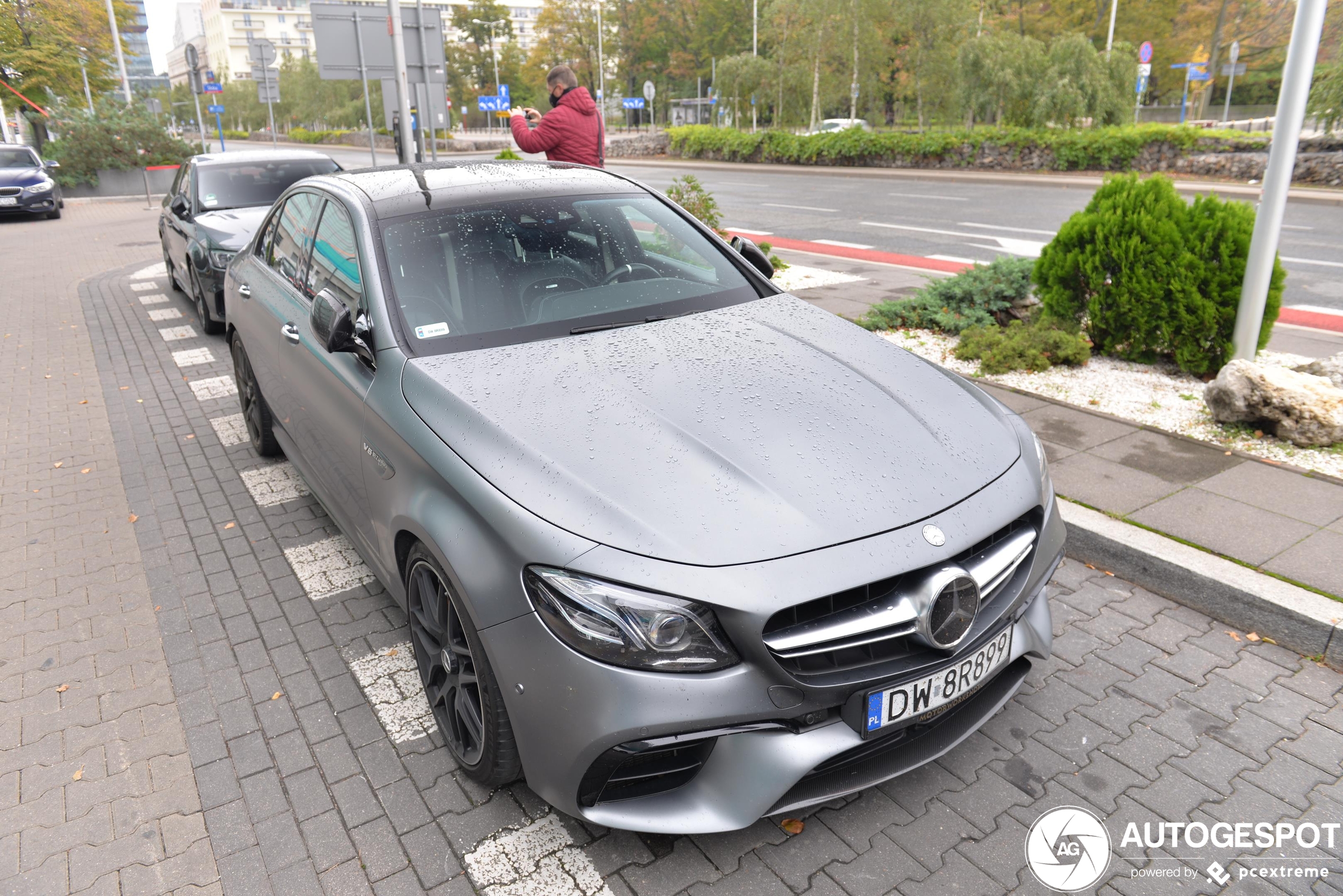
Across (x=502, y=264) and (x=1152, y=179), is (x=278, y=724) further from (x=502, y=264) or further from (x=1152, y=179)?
(x=1152, y=179)

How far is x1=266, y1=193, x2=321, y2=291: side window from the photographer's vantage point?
415cm

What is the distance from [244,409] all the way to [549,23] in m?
70.3

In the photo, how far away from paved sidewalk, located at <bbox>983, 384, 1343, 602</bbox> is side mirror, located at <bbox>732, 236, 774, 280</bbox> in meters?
1.75

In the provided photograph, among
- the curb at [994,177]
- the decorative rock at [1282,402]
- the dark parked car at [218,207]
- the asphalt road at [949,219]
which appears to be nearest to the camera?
the decorative rock at [1282,402]

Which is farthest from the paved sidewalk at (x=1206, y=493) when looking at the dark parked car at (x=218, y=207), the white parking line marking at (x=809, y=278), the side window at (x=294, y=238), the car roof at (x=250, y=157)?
the car roof at (x=250, y=157)

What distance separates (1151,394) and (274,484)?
17.1 ft

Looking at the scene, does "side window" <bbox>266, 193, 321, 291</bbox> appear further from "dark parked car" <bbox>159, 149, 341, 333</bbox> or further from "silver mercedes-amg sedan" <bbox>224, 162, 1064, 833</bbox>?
"dark parked car" <bbox>159, 149, 341, 333</bbox>

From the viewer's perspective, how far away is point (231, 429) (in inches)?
244

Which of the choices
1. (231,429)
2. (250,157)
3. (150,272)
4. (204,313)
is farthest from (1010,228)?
(150,272)

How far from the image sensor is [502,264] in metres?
3.48

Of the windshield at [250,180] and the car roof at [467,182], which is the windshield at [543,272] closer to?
the car roof at [467,182]

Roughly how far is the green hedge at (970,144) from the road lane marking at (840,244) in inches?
537

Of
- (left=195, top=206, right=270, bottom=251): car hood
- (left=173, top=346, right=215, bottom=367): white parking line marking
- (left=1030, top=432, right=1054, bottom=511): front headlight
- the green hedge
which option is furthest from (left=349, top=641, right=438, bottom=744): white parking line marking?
the green hedge

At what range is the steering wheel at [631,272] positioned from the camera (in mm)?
3648
